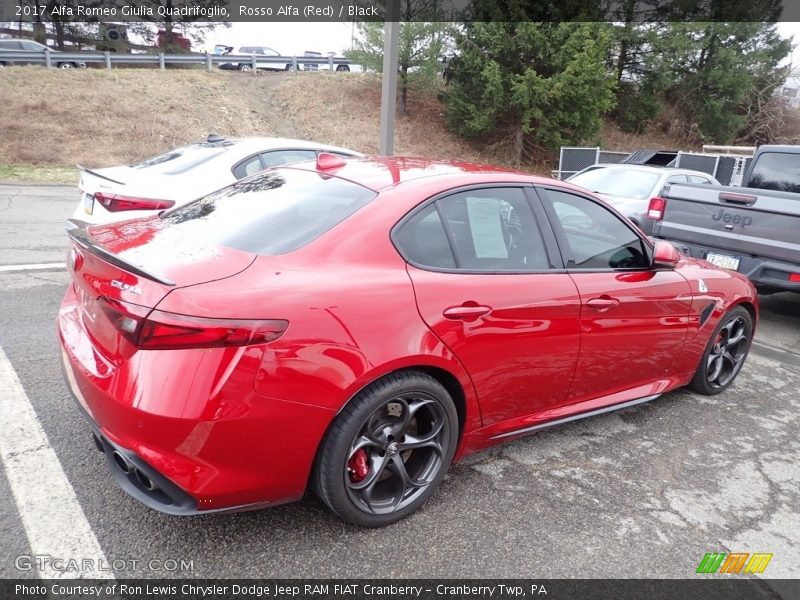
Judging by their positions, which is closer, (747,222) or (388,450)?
(388,450)

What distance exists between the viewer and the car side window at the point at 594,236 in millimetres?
3195

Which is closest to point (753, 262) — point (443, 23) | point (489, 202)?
point (489, 202)

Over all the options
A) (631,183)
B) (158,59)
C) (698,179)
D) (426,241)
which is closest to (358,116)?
(158,59)

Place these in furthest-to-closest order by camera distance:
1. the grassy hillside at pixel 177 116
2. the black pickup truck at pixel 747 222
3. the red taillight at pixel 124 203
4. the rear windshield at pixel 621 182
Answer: the grassy hillside at pixel 177 116 → the rear windshield at pixel 621 182 → the black pickup truck at pixel 747 222 → the red taillight at pixel 124 203

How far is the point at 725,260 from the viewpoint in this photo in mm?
6000

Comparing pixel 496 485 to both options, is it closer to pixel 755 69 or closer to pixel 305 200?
pixel 305 200

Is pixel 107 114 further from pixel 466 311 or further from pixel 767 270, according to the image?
pixel 466 311

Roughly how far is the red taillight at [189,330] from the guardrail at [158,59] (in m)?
26.4

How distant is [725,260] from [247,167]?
4.94 metres

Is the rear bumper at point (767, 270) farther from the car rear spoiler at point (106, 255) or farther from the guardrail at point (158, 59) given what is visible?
the guardrail at point (158, 59)

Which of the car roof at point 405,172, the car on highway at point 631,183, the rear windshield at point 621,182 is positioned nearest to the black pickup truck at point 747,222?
the car on highway at point 631,183

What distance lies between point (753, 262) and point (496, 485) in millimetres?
4326

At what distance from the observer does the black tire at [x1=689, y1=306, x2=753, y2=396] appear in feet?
13.4

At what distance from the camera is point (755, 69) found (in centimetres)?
2973
